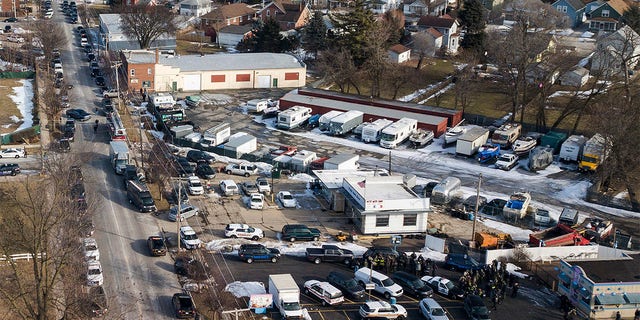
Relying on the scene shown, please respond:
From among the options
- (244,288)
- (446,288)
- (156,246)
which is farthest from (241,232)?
(446,288)

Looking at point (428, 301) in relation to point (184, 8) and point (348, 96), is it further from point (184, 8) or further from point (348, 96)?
point (184, 8)

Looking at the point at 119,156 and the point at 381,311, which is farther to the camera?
the point at 119,156

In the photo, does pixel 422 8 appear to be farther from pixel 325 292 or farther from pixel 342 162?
pixel 325 292

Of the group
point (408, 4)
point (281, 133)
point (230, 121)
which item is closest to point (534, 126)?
point (281, 133)

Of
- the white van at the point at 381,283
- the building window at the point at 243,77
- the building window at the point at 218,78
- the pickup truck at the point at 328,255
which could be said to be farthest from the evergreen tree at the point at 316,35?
the white van at the point at 381,283

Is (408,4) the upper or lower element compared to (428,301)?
upper

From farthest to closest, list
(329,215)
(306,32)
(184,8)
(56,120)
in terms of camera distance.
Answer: (184,8) < (306,32) < (56,120) < (329,215)
